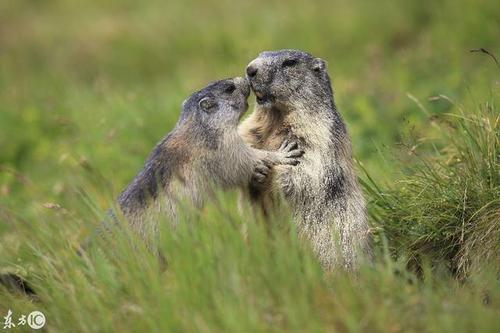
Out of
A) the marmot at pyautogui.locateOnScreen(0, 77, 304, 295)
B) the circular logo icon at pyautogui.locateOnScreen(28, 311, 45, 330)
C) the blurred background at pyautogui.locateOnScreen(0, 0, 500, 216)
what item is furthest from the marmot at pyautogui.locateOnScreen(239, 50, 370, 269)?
the circular logo icon at pyautogui.locateOnScreen(28, 311, 45, 330)

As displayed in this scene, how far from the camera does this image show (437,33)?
41.0 feet

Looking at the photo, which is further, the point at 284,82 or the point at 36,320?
the point at 284,82

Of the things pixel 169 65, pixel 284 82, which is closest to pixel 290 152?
pixel 284 82

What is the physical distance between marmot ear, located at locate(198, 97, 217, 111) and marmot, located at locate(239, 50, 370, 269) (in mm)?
355

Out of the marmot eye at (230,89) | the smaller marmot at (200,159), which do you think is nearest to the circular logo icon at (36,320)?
the smaller marmot at (200,159)

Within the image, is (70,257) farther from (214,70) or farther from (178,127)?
(214,70)

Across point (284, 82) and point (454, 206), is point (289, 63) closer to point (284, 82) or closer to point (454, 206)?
point (284, 82)

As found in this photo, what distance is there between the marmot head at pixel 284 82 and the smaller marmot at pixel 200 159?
0.19 m

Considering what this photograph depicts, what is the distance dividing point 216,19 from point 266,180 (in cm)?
1026

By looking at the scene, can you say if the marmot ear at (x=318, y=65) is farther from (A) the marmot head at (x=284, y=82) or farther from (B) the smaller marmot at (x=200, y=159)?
(B) the smaller marmot at (x=200, y=159)

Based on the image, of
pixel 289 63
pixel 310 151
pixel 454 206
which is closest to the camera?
pixel 454 206

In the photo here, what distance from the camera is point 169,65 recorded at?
49.9 ft

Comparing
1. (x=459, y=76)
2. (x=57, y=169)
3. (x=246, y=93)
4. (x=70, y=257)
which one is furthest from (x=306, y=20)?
(x=70, y=257)

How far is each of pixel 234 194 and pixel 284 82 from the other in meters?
0.95
